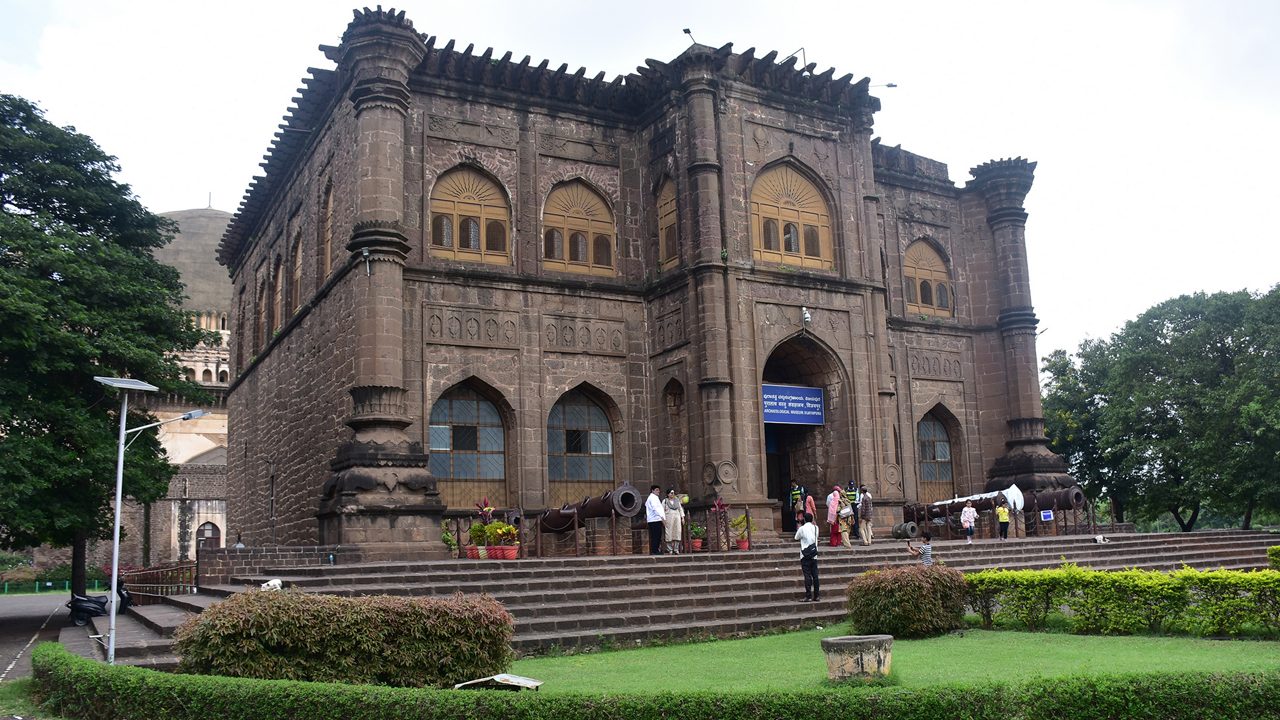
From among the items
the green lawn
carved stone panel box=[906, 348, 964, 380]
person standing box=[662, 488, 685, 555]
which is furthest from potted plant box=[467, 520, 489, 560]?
carved stone panel box=[906, 348, 964, 380]

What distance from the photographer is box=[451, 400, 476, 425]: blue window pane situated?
23891 mm

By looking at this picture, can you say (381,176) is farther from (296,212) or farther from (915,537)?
(915,537)

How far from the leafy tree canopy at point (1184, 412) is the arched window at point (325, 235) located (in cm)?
2137

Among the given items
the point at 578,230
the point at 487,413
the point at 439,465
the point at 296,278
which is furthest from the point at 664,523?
the point at 296,278

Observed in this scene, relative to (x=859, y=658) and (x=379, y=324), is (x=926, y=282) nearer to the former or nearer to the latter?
(x=379, y=324)

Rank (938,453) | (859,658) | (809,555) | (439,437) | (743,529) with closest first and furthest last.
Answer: (859,658) < (809,555) < (743,529) < (439,437) < (938,453)

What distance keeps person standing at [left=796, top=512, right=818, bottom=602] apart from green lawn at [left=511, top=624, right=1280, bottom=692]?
209 centimetres

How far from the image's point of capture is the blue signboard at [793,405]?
2506cm

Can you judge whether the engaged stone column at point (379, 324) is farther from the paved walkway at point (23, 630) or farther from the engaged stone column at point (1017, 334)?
the engaged stone column at point (1017, 334)

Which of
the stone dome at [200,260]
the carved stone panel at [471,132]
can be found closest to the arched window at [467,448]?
the carved stone panel at [471,132]

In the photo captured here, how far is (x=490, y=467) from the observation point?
24.0 metres

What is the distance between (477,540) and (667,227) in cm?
910

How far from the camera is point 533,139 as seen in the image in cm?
2562

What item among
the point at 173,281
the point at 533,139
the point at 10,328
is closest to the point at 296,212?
the point at 173,281
